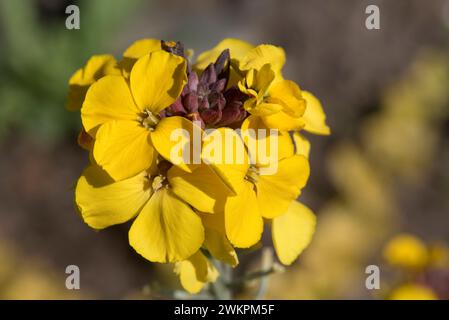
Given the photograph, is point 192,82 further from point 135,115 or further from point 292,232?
point 292,232

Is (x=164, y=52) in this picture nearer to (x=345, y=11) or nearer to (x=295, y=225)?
(x=295, y=225)

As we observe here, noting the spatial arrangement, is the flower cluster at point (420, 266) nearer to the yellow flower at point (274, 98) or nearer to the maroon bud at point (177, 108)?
the yellow flower at point (274, 98)

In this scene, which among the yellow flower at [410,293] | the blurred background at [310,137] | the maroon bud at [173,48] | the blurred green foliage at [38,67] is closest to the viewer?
the maroon bud at [173,48]

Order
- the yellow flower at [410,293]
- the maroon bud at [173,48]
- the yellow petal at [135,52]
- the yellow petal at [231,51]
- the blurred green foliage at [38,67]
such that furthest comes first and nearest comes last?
the blurred green foliage at [38,67] < the yellow flower at [410,293] < the yellow petal at [231,51] < the yellow petal at [135,52] < the maroon bud at [173,48]

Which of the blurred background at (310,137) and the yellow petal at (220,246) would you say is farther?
the blurred background at (310,137)

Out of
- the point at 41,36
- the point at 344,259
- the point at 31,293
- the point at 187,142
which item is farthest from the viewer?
the point at 41,36

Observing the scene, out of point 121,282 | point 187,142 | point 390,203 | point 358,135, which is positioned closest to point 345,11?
point 358,135

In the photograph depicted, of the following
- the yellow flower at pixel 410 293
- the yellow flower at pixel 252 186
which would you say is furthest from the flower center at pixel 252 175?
the yellow flower at pixel 410 293

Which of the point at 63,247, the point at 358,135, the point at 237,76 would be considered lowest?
the point at 63,247
